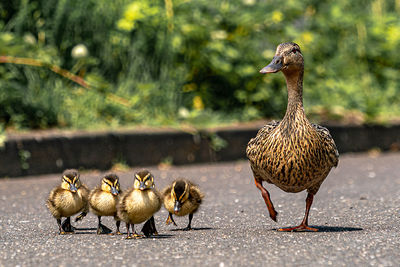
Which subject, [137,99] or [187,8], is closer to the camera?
[137,99]

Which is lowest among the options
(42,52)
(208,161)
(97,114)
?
(208,161)

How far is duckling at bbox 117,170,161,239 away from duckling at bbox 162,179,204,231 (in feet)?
1.04

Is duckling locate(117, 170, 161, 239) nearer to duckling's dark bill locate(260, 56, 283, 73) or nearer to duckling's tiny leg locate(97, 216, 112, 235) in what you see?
duckling's tiny leg locate(97, 216, 112, 235)

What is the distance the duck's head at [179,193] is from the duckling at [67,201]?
0.64m

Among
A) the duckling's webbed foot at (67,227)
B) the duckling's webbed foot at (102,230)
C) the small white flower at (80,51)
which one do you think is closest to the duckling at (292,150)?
the duckling's webbed foot at (102,230)

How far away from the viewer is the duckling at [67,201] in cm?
506

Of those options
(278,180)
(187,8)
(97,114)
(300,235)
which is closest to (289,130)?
(278,180)

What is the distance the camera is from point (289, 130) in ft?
16.5

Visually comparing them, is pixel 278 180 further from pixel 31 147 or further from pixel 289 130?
pixel 31 147

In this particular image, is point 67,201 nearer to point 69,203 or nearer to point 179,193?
point 69,203

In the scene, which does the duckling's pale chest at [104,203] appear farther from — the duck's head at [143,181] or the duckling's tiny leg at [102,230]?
the duck's head at [143,181]

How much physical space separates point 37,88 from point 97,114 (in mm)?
768

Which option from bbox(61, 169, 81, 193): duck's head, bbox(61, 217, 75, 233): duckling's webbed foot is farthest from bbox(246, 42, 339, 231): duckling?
bbox(61, 217, 75, 233): duckling's webbed foot

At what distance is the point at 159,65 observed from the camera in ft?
31.0
